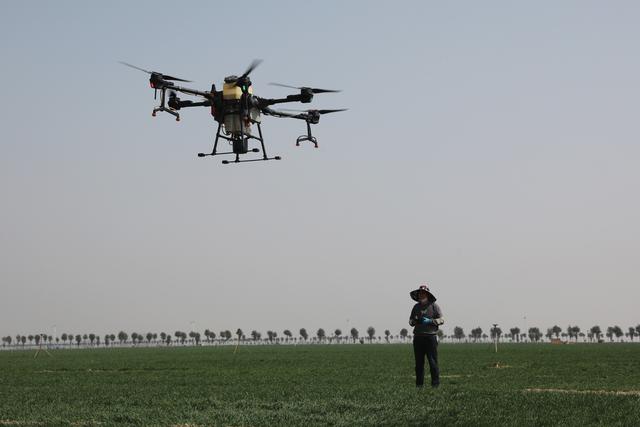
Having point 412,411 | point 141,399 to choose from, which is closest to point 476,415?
point 412,411

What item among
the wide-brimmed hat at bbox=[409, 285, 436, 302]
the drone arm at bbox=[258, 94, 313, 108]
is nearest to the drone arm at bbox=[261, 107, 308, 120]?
the drone arm at bbox=[258, 94, 313, 108]

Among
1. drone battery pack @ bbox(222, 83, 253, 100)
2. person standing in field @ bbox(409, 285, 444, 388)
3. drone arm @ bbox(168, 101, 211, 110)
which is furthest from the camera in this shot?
drone battery pack @ bbox(222, 83, 253, 100)

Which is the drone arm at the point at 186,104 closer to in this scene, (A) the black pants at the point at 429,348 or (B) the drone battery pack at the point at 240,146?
(B) the drone battery pack at the point at 240,146

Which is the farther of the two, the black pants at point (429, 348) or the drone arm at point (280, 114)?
the drone arm at point (280, 114)

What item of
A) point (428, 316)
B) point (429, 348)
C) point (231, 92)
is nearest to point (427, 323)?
point (428, 316)

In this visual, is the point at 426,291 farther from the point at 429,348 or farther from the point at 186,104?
the point at 186,104

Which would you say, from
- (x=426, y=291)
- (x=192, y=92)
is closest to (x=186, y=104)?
A: (x=192, y=92)

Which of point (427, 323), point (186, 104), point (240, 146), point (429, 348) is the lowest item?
point (429, 348)

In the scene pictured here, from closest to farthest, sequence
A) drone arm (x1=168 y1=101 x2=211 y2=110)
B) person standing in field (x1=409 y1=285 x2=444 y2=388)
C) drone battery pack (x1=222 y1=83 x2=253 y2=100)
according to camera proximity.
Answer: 1. person standing in field (x1=409 y1=285 x2=444 y2=388)
2. drone arm (x1=168 y1=101 x2=211 y2=110)
3. drone battery pack (x1=222 y1=83 x2=253 y2=100)

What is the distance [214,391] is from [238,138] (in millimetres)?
7432

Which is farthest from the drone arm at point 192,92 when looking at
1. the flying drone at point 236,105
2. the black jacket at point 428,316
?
the black jacket at point 428,316

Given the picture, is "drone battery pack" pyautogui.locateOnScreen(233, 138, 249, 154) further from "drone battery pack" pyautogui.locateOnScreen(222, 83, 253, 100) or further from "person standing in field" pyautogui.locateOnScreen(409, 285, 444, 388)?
"person standing in field" pyautogui.locateOnScreen(409, 285, 444, 388)

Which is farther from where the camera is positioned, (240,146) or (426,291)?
(240,146)

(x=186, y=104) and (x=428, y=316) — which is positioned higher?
(x=186, y=104)
